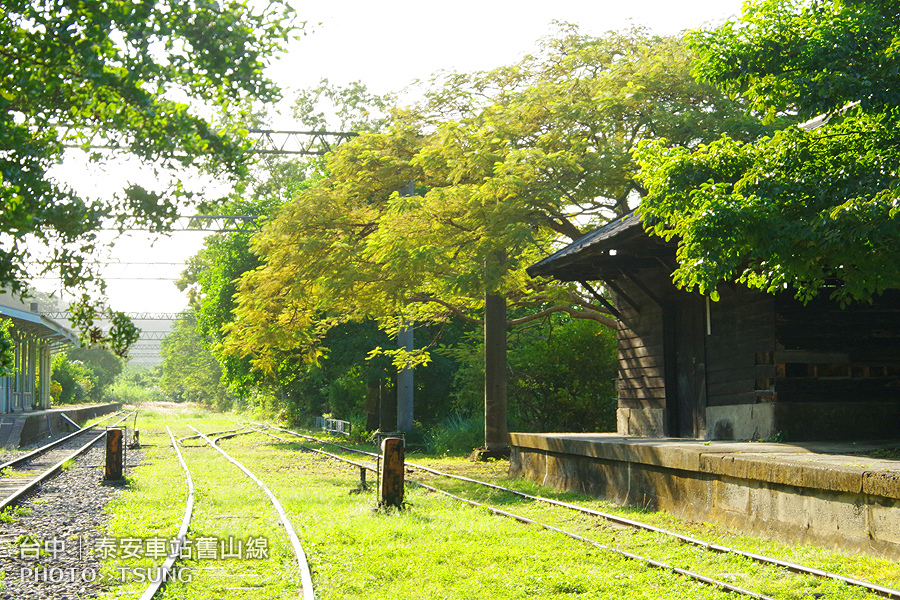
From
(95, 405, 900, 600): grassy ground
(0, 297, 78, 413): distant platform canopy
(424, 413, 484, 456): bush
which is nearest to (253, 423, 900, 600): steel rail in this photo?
(95, 405, 900, 600): grassy ground

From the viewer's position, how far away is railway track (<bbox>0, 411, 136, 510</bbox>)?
50.6 ft

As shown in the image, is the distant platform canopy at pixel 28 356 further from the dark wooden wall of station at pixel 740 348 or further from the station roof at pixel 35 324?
the dark wooden wall of station at pixel 740 348

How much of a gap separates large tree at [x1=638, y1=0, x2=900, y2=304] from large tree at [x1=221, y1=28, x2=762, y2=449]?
6241 millimetres

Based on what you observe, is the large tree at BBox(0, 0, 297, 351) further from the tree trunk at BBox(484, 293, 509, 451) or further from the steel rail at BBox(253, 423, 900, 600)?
the tree trunk at BBox(484, 293, 509, 451)

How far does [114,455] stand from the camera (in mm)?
16938

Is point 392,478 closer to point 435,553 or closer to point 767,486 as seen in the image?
point 435,553

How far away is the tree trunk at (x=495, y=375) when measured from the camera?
22.2 m

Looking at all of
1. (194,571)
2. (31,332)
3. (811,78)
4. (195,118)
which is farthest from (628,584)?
(31,332)

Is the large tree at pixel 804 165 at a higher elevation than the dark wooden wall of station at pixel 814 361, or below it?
higher

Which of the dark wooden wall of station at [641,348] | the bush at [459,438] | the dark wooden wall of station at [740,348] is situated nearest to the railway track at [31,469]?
the bush at [459,438]

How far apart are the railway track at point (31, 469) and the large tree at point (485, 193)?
224 inches

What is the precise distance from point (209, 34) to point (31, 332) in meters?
42.0

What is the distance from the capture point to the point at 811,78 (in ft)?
30.6

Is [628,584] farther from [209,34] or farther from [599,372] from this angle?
[599,372]
